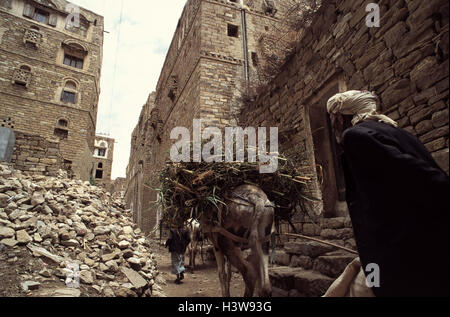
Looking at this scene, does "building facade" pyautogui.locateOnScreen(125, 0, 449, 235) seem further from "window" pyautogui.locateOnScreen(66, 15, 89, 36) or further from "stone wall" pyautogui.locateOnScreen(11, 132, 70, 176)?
"window" pyautogui.locateOnScreen(66, 15, 89, 36)

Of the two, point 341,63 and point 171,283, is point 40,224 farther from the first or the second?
point 341,63

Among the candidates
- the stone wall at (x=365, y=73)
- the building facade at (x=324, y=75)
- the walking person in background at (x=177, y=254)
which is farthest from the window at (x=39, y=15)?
the walking person in background at (x=177, y=254)

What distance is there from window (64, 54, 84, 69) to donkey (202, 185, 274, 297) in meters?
27.9

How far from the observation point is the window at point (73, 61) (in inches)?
941

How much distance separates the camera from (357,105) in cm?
168

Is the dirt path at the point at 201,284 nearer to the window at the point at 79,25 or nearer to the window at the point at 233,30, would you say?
the window at the point at 233,30

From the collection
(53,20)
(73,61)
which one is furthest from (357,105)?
(53,20)

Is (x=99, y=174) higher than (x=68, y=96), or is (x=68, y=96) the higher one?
(x=68, y=96)

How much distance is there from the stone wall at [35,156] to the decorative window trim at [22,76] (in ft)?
46.2

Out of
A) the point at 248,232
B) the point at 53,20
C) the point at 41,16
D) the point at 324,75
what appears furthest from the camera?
the point at 53,20

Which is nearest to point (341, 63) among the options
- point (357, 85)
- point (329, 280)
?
point (357, 85)

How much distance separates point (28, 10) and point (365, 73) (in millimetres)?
30274

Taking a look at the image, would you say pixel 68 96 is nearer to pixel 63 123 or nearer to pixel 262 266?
pixel 63 123

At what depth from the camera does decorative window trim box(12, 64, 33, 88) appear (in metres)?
20.5
